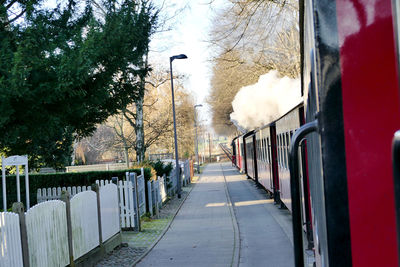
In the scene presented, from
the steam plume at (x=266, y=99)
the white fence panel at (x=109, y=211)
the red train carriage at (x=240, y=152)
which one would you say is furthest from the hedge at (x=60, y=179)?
the red train carriage at (x=240, y=152)

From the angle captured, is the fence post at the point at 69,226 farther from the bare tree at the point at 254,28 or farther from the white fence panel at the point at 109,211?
the bare tree at the point at 254,28

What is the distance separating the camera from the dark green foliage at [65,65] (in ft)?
30.1

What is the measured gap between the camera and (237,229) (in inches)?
510

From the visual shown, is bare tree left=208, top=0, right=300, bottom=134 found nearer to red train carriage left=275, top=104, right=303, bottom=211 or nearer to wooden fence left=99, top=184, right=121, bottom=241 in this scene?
red train carriage left=275, top=104, right=303, bottom=211

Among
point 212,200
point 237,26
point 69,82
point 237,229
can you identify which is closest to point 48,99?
point 69,82

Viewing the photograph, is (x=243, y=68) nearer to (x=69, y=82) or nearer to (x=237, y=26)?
(x=237, y=26)

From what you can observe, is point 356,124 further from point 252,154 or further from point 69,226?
point 252,154

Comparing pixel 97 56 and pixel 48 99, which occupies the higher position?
pixel 97 56

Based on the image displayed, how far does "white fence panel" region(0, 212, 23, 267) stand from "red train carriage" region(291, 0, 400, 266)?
17.3 feet

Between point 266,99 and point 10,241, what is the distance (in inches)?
1457

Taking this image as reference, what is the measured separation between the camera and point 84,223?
872 centimetres

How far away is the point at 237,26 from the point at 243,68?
15.7 m

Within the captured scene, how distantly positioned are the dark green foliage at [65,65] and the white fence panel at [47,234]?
8.32ft

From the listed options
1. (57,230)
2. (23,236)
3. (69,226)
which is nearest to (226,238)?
(69,226)
